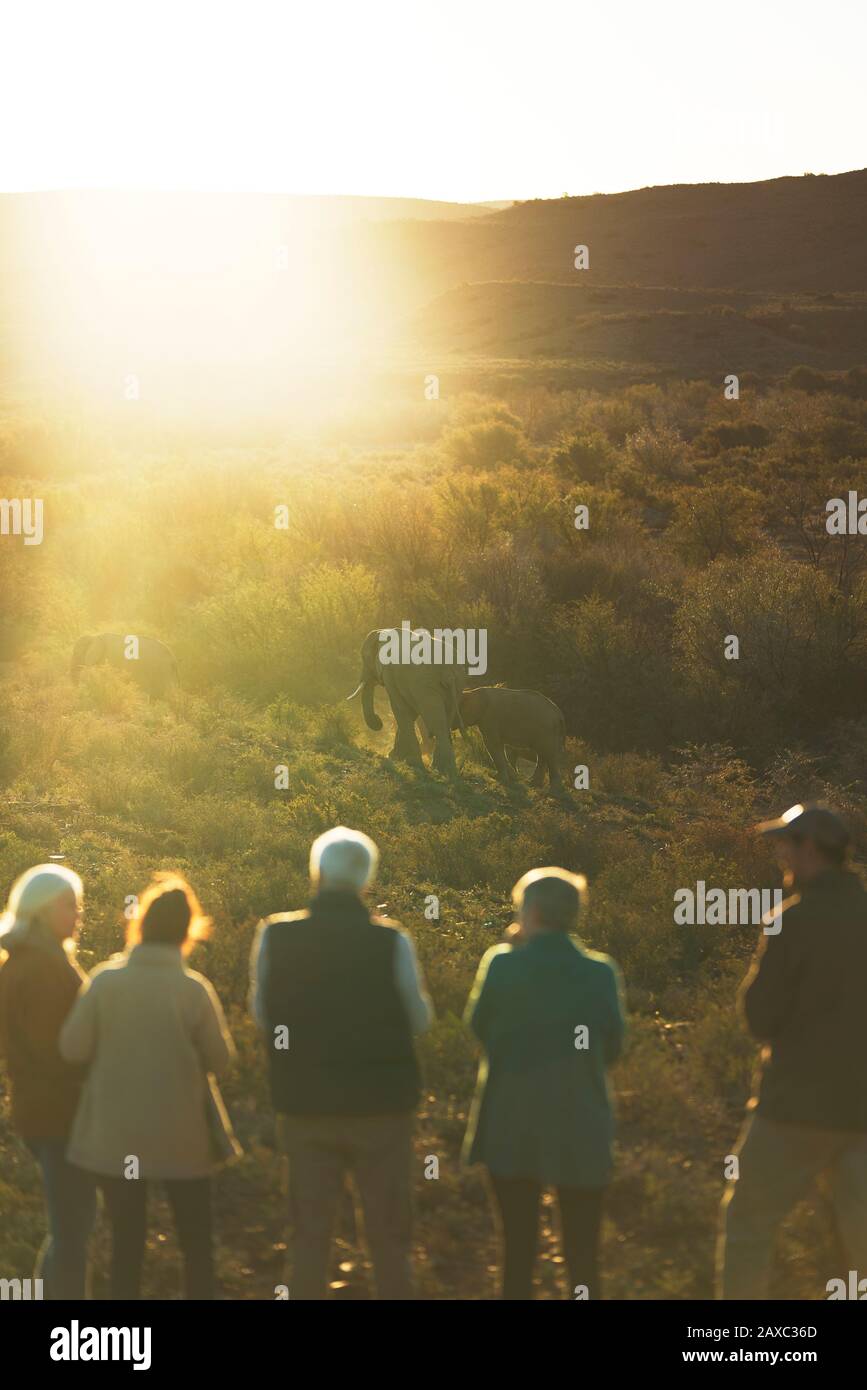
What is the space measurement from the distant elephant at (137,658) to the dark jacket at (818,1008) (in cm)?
1649

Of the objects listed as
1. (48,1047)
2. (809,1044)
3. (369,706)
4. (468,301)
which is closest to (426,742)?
(369,706)

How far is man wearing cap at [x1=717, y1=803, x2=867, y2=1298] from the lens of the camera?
502 cm

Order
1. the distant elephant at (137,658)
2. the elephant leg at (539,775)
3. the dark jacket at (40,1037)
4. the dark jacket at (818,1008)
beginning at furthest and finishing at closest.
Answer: the distant elephant at (137,658) → the elephant leg at (539,775) → the dark jacket at (40,1037) → the dark jacket at (818,1008)

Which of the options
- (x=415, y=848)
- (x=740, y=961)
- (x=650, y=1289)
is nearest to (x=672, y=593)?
(x=415, y=848)

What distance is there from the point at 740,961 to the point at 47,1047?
627cm

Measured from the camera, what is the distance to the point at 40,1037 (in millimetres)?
5402

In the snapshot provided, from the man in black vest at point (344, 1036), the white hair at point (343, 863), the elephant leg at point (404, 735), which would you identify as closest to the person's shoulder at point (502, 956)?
the man in black vest at point (344, 1036)

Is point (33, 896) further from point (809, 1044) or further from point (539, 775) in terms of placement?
point (539, 775)

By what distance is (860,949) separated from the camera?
5027 millimetres

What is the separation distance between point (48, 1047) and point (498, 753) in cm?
1161

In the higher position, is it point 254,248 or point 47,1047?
point 254,248

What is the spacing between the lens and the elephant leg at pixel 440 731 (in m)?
16.6

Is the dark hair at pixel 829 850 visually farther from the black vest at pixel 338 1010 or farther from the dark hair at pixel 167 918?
the dark hair at pixel 167 918
